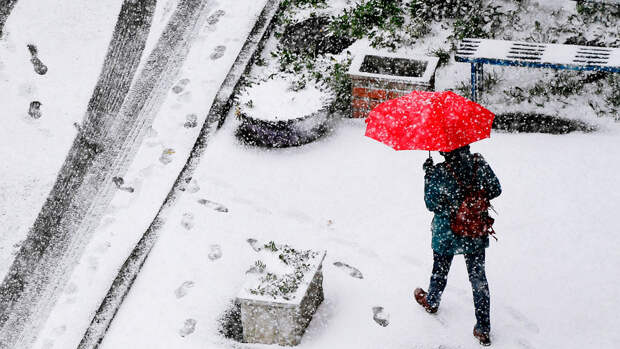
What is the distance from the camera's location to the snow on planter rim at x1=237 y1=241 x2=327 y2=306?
473 centimetres

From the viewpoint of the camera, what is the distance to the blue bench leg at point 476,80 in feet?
22.3

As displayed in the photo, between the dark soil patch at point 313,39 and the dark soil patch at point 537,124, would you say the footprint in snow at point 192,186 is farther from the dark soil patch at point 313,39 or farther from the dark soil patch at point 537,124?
the dark soil patch at point 537,124

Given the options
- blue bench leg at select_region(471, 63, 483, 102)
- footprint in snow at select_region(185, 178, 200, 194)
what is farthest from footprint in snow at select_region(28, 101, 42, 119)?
blue bench leg at select_region(471, 63, 483, 102)

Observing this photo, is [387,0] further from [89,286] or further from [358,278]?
[89,286]

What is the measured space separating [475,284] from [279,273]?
1.29m

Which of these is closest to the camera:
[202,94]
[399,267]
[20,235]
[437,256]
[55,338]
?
[437,256]

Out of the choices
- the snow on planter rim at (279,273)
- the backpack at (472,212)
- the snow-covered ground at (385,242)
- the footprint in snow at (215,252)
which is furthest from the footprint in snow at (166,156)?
the backpack at (472,212)

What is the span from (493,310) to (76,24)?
6.02 m

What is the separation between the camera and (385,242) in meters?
5.75

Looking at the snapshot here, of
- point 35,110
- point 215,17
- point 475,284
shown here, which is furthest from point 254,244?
point 215,17

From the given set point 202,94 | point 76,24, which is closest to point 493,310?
point 202,94

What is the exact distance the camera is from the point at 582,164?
6316 mm

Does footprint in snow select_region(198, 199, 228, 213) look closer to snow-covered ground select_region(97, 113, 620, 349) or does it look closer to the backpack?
snow-covered ground select_region(97, 113, 620, 349)

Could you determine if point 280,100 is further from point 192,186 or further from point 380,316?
point 380,316
